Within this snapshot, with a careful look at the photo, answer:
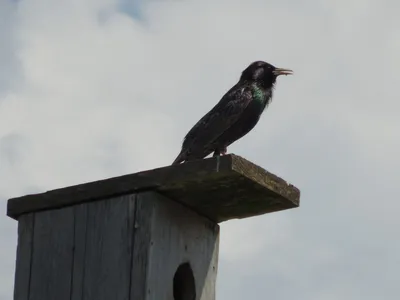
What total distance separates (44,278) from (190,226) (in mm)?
624

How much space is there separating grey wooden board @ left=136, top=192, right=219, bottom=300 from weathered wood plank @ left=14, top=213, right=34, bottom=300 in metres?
0.48

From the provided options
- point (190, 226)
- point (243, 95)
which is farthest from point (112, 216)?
point (243, 95)

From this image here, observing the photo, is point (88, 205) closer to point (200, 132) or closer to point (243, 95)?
point (200, 132)

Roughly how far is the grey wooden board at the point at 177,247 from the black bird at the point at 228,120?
2254 millimetres

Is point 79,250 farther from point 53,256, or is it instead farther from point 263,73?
point 263,73

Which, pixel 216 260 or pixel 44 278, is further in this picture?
pixel 216 260

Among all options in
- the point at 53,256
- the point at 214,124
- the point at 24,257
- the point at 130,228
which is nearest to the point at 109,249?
the point at 130,228

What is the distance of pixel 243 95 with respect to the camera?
7.32 meters

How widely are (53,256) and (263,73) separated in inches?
149

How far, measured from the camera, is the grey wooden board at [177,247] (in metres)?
4.12

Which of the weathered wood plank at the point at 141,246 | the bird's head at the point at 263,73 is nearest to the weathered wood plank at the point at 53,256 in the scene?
the weathered wood plank at the point at 141,246

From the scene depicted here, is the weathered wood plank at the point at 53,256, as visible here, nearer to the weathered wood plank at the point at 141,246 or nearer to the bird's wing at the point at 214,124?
the weathered wood plank at the point at 141,246

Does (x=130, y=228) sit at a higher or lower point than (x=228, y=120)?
lower

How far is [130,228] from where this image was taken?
13.6 ft
